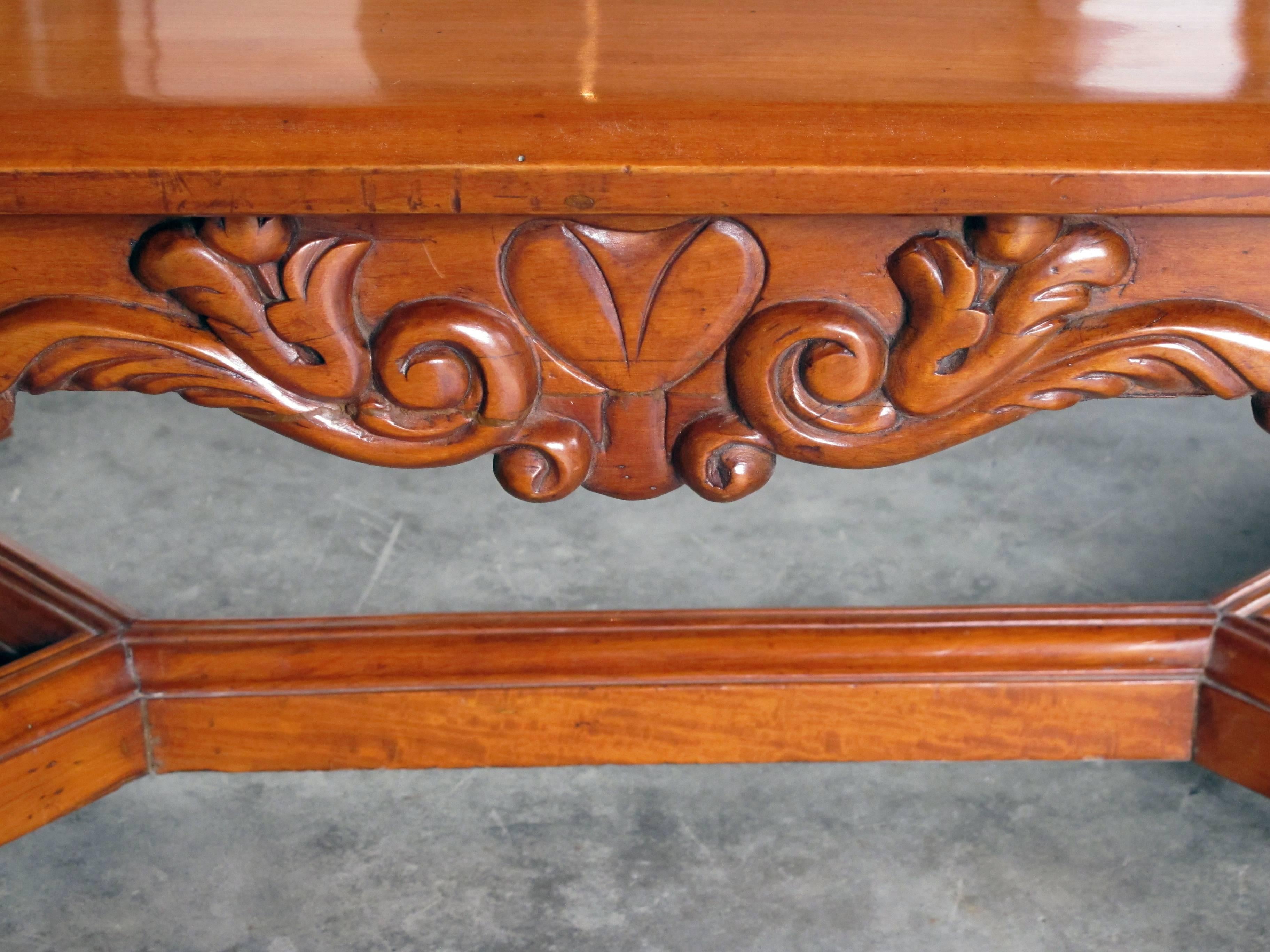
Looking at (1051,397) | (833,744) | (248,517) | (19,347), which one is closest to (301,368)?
(19,347)

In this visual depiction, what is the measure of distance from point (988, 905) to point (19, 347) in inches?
32.2

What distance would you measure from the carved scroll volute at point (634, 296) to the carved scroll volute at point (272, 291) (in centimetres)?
9

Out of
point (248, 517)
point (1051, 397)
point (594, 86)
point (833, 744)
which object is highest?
point (594, 86)

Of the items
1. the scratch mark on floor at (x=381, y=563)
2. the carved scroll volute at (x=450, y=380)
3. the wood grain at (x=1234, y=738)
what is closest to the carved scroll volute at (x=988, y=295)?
the carved scroll volute at (x=450, y=380)

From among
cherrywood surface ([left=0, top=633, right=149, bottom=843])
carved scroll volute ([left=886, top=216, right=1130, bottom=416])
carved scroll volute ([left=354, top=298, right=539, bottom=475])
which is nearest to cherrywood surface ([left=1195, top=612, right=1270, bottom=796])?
carved scroll volute ([left=886, top=216, right=1130, bottom=416])

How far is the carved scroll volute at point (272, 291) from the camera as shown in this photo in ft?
2.25

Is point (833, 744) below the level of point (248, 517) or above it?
above

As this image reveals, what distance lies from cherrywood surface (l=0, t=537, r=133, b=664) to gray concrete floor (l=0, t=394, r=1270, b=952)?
17 centimetres

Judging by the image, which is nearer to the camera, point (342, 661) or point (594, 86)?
point (594, 86)

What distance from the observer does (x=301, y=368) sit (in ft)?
2.39

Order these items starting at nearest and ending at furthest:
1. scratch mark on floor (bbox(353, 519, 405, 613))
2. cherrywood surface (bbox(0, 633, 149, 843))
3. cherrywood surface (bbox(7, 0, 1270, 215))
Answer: cherrywood surface (bbox(7, 0, 1270, 215))
cherrywood surface (bbox(0, 633, 149, 843))
scratch mark on floor (bbox(353, 519, 405, 613))

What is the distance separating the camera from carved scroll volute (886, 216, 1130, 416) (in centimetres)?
69

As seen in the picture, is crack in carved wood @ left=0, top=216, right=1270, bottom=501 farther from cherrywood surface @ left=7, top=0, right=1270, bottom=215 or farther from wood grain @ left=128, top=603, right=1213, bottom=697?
wood grain @ left=128, top=603, right=1213, bottom=697

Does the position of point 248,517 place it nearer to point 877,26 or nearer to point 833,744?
point 833,744
